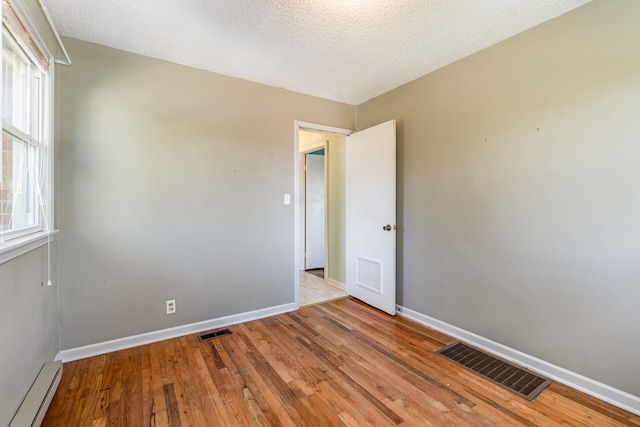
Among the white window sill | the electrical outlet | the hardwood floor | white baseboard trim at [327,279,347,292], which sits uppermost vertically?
the white window sill

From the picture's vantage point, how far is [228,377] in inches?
80.0

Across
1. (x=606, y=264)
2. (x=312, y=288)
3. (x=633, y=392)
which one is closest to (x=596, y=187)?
(x=606, y=264)

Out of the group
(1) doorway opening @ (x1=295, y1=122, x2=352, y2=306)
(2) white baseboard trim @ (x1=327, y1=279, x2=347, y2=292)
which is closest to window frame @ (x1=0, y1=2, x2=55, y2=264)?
(1) doorway opening @ (x1=295, y1=122, x2=352, y2=306)

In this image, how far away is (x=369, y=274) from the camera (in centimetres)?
338

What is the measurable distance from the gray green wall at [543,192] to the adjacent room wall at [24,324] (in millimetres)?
2947

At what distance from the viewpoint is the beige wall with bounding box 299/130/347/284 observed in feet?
13.1

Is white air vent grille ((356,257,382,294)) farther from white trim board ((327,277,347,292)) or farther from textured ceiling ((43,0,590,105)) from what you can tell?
textured ceiling ((43,0,590,105))

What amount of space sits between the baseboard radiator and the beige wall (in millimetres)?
2947

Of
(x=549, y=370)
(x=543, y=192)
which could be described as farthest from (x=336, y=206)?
(x=549, y=370)

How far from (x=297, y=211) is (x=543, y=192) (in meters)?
2.19

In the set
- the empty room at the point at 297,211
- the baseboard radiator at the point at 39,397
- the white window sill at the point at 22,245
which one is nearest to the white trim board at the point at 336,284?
the empty room at the point at 297,211

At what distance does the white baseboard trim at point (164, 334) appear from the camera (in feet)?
7.38

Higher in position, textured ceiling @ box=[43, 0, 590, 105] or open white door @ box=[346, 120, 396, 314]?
textured ceiling @ box=[43, 0, 590, 105]

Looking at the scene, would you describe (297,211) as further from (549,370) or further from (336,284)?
(549,370)
